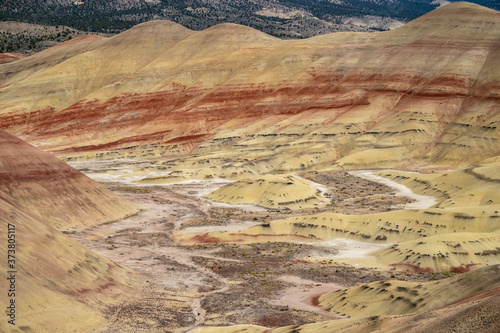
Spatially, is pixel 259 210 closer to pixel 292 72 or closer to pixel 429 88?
pixel 429 88

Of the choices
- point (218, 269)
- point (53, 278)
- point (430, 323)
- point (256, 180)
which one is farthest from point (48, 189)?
point (430, 323)

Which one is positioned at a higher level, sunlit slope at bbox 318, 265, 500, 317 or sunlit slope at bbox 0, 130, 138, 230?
sunlit slope at bbox 318, 265, 500, 317

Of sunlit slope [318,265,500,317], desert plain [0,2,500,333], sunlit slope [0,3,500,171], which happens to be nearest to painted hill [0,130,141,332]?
desert plain [0,2,500,333]

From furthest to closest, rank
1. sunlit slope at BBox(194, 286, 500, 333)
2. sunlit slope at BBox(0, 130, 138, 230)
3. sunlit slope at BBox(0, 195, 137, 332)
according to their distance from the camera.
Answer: sunlit slope at BBox(0, 130, 138, 230)
sunlit slope at BBox(0, 195, 137, 332)
sunlit slope at BBox(194, 286, 500, 333)

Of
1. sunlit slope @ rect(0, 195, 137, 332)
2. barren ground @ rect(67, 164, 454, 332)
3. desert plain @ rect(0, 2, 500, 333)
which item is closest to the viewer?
sunlit slope @ rect(0, 195, 137, 332)

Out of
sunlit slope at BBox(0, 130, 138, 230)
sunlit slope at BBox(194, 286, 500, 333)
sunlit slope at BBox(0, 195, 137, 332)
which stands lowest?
sunlit slope at BBox(0, 130, 138, 230)

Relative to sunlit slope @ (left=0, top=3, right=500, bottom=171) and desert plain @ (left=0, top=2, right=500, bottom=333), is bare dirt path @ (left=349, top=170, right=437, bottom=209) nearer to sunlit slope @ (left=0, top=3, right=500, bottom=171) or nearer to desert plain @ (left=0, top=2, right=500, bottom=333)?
desert plain @ (left=0, top=2, right=500, bottom=333)

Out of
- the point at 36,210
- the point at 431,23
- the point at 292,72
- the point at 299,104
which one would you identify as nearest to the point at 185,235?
the point at 36,210
